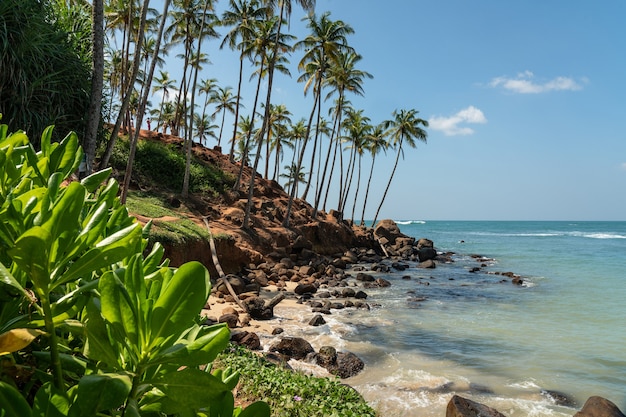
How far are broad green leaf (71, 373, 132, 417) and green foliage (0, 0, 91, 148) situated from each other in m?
6.88

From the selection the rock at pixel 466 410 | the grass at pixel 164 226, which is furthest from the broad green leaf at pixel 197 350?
the grass at pixel 164 226

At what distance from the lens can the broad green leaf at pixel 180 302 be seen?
2.02 ft

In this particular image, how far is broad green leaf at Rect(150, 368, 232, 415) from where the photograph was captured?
663 mm

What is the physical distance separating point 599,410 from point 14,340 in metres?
8.33

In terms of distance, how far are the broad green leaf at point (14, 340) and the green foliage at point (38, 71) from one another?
21.9 ft

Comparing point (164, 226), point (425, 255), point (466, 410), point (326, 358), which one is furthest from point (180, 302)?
point (425, 255)

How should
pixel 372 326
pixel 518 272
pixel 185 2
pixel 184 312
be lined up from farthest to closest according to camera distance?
pixel 518 272
pixel 185 2
pixel 372 326
pixel 184 312

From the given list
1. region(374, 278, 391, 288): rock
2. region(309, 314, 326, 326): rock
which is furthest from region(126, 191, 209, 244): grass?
region(374, 278, 391, 288): rock

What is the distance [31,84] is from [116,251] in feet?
25.2

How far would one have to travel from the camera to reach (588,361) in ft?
30.7

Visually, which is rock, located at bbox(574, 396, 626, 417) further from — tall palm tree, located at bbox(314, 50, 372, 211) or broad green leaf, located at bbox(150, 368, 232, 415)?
tall palm tree, located at bbox(314, 50, 372, 211)

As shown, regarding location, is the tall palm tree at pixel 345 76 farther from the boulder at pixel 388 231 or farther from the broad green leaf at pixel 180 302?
the broad green leaf at pixel 180 302

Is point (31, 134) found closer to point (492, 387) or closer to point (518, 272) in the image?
point (492, 387)

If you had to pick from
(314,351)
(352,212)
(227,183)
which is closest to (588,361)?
(314,351)
